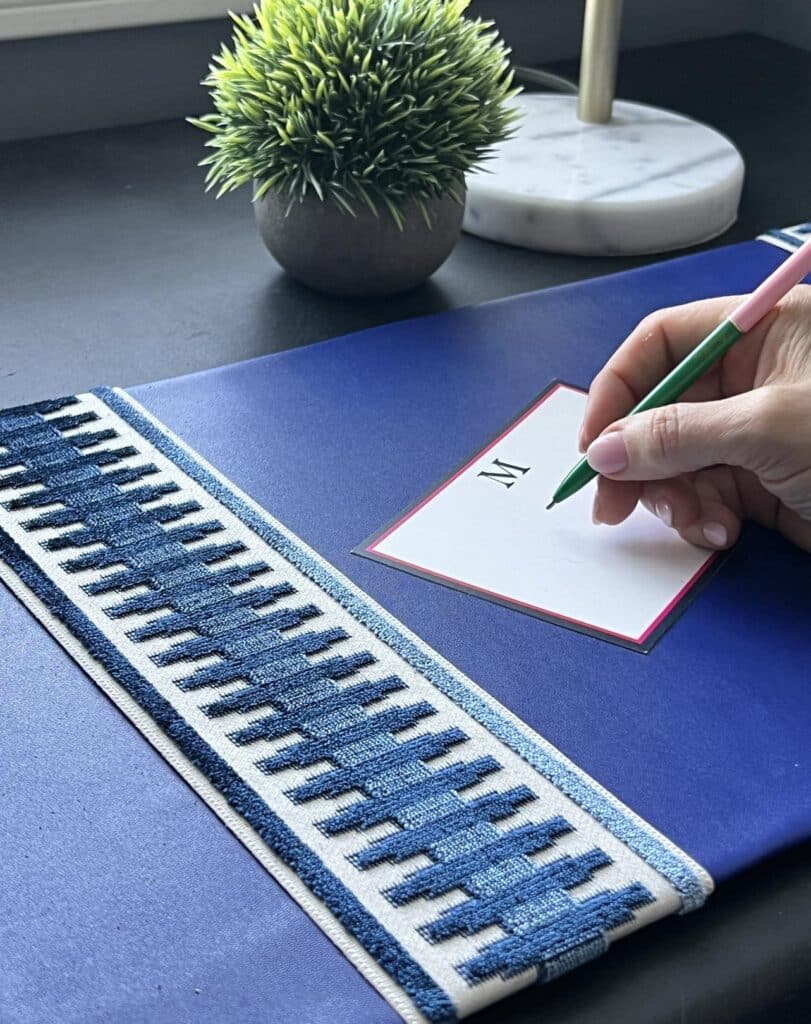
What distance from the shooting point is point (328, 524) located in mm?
674

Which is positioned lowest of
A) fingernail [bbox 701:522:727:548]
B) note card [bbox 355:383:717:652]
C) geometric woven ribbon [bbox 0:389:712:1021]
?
geometric woven ribbon [bbox 0:389:712:1021]

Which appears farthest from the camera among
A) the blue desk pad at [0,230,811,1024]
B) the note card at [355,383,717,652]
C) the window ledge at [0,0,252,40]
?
the window ledge at [0,0,252,40]

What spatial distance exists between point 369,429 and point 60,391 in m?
→ 0.18

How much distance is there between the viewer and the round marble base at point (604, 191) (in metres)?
0.98

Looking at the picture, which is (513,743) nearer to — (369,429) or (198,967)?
(198,967)

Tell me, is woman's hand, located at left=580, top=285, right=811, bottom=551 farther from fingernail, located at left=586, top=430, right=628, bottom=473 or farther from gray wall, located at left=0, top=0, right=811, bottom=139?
gray wall, located at left=0, top=0, right=811, bottom=139

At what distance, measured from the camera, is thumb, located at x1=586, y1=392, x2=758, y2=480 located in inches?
24.9

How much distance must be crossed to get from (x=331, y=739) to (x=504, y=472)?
223mm

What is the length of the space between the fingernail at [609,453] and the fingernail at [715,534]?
0.16ft

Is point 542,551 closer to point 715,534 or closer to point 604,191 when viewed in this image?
point 715,534

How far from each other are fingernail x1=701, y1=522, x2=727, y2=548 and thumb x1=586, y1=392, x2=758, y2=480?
0.03m

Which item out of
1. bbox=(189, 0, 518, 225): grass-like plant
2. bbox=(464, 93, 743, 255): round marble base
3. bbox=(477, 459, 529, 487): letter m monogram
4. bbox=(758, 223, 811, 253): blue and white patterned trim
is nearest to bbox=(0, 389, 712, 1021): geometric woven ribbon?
bbox=(477, 459, 529, 487): letter m monogram

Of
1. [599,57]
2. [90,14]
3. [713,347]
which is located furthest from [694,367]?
[90,14]

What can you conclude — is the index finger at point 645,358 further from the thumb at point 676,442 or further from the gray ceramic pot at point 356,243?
the gray ceramic pot at point 356,243
